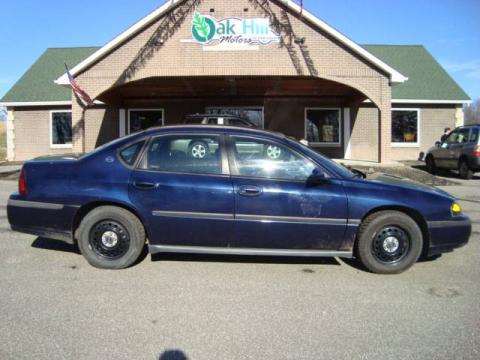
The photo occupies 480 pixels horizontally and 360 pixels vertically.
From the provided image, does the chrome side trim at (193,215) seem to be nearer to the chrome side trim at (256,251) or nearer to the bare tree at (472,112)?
the chrome side trim at (256,251)

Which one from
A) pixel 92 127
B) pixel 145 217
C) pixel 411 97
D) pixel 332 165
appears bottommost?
pixel 145 217

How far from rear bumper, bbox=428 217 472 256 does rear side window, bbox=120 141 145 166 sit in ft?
10.8

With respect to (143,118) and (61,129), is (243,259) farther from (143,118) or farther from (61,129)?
(61,129)

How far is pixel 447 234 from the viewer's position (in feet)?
16.5

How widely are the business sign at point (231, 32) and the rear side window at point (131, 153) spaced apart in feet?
32.0

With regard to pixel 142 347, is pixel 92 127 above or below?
above

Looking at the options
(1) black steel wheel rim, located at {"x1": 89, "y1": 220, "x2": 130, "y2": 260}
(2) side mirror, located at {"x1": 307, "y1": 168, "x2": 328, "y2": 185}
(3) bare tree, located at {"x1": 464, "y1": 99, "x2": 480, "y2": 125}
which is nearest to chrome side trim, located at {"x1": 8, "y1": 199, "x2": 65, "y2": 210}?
(1) black steel wheel rim, located at {"x1": 89, "y1": 220, "x2": 130, "y2": 260}

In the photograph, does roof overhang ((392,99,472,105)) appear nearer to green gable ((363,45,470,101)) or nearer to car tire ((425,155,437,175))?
green gable ((363,45,470,101))

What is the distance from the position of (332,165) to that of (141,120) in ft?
53.5

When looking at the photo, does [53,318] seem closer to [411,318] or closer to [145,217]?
[145,217]

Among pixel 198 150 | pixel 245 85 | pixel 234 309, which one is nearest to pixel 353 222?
pixel 234 309

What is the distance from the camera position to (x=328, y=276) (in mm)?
4953

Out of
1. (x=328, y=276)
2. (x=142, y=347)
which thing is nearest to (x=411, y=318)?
(x=328, y=276)

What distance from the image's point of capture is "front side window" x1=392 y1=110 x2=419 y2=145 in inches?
816
